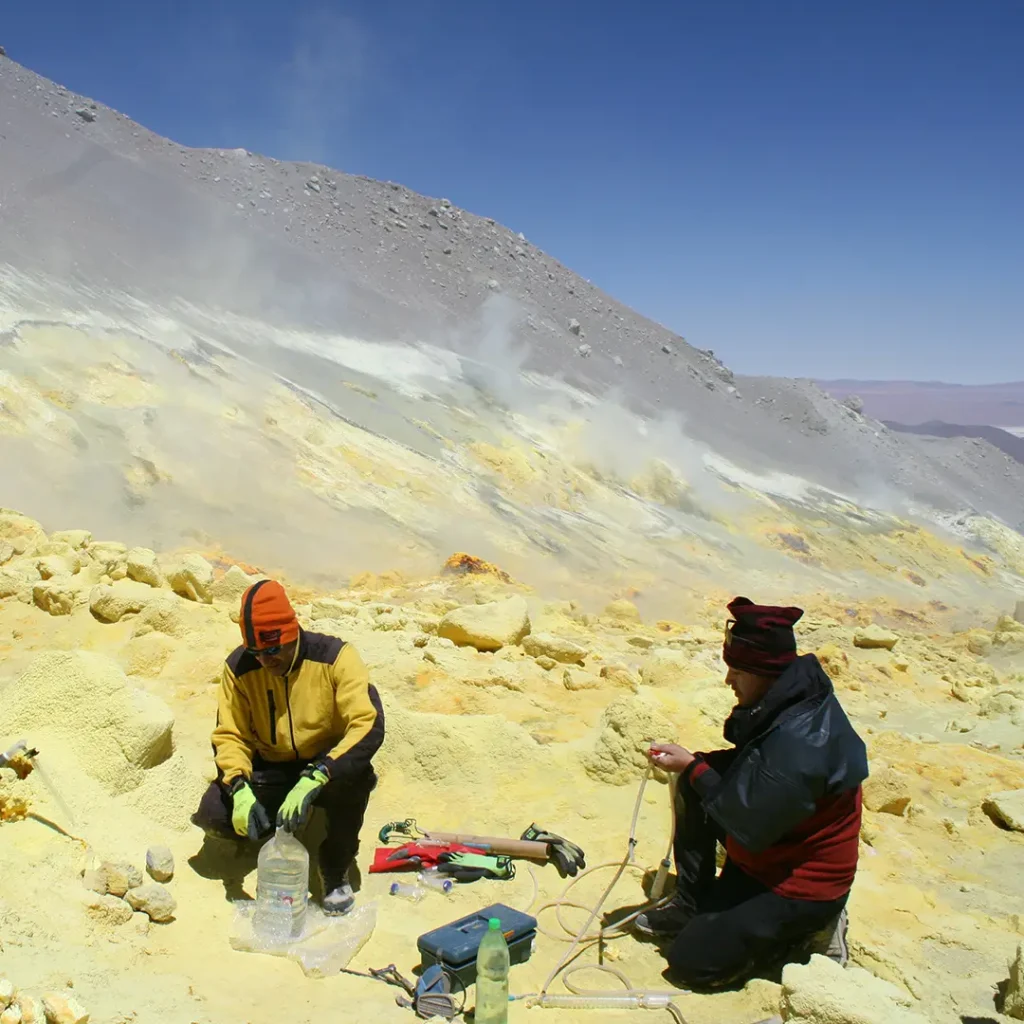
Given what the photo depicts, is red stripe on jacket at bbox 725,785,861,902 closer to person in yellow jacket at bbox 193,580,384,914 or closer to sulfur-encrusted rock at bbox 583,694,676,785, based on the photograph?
person in yellow jacket at bbox 193,580,384,914

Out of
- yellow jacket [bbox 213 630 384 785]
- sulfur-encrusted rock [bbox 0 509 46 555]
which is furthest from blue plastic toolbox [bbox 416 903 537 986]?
sulfur-encrusted rock [bbox 0 509 46 555]

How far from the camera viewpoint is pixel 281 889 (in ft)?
10.5

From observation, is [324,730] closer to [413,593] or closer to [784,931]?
[784,931]

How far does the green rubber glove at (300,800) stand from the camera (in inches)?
125

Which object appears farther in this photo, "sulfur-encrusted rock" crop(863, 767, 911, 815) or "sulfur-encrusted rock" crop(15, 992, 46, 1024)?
"sulfur-encrusted rock" crop(863, 767, 911, 815)

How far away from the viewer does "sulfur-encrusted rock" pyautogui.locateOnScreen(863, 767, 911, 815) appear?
493cm

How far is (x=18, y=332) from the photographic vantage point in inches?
453

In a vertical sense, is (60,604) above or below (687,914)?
above

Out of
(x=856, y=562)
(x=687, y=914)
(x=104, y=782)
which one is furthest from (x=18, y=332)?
(x=856, y=562)

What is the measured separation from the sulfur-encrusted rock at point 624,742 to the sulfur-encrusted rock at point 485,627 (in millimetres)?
2165

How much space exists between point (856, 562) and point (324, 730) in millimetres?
19411

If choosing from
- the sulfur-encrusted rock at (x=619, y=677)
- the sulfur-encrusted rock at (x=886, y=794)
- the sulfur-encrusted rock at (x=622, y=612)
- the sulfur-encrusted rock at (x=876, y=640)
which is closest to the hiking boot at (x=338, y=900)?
the sulfur-encrusted rock at (x=886, y=794)

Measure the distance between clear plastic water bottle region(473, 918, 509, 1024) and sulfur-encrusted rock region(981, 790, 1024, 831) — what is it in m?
3.40

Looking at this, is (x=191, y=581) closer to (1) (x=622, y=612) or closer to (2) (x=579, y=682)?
(2) (x=579, y=682)
